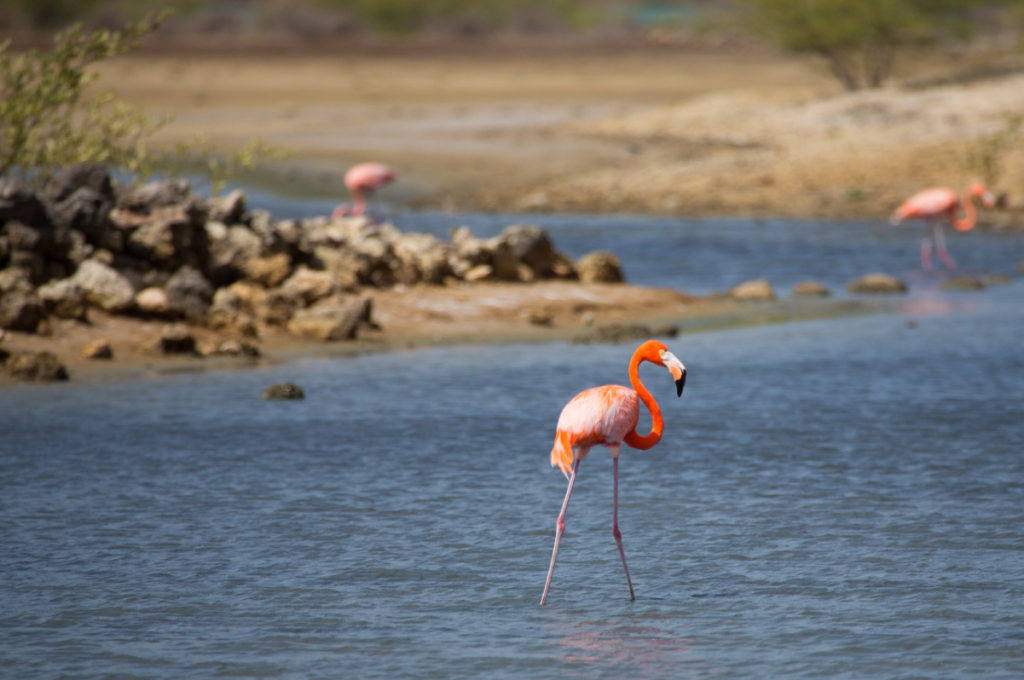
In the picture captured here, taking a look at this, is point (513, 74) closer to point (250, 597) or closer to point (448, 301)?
point (448, 301)

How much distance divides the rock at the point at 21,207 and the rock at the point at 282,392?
3899mm

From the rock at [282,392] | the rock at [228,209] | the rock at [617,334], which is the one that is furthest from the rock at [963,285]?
the rock at [282,392]

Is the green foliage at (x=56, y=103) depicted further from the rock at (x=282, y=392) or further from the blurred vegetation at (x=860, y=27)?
the blurred vegetation at (x=860, y=27)

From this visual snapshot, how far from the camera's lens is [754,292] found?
53.4ft

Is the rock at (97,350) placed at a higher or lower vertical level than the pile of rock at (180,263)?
lower

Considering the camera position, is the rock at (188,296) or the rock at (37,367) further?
the rock at (188,296)

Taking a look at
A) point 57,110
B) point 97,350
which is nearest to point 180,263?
point 97,350

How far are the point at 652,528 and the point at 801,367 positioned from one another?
17.0 feet

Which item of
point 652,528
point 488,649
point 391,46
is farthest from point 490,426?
point 391,46

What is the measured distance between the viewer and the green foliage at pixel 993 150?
82.0 ft

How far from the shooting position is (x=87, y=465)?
893cm

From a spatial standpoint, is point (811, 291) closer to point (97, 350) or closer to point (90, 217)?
point (90, 217)

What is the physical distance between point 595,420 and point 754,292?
1040 centimetres

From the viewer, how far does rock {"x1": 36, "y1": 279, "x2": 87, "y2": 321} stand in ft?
41.9
